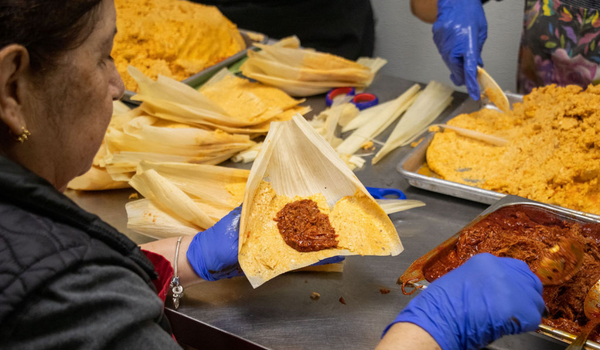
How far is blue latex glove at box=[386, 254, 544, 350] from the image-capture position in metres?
1.03

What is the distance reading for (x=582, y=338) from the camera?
1.05 meters

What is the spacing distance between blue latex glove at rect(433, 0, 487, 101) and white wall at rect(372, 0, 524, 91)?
A: 4.17 feet

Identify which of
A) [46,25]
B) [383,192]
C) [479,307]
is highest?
[46,25]

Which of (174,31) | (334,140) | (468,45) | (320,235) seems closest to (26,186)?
(320,235)

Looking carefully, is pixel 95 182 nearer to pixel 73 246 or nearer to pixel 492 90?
pixel 73 246

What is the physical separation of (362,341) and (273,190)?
0.52 metres

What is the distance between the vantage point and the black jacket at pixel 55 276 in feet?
2.42

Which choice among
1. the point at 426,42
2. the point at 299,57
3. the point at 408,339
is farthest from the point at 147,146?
the point at 426,42

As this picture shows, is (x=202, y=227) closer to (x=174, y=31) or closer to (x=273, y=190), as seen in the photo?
(x=273, y=190)

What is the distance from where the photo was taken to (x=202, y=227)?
1650 millimetres

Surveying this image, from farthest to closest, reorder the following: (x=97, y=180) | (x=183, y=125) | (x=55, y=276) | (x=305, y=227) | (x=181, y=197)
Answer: (x=183, y=125) < (x=97, y=180) < (x=181, y=197) < (x=305, y=227) < (x=55, y=276)

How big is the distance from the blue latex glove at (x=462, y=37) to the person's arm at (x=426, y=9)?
21cm

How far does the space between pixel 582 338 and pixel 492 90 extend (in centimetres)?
131

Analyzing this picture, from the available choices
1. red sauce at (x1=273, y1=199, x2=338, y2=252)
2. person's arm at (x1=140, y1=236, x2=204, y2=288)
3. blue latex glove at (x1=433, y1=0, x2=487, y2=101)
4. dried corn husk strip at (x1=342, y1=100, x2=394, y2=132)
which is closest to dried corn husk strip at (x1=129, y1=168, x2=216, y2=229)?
person's arm at (x1=140, y1=236, x2=204, y2=288)
